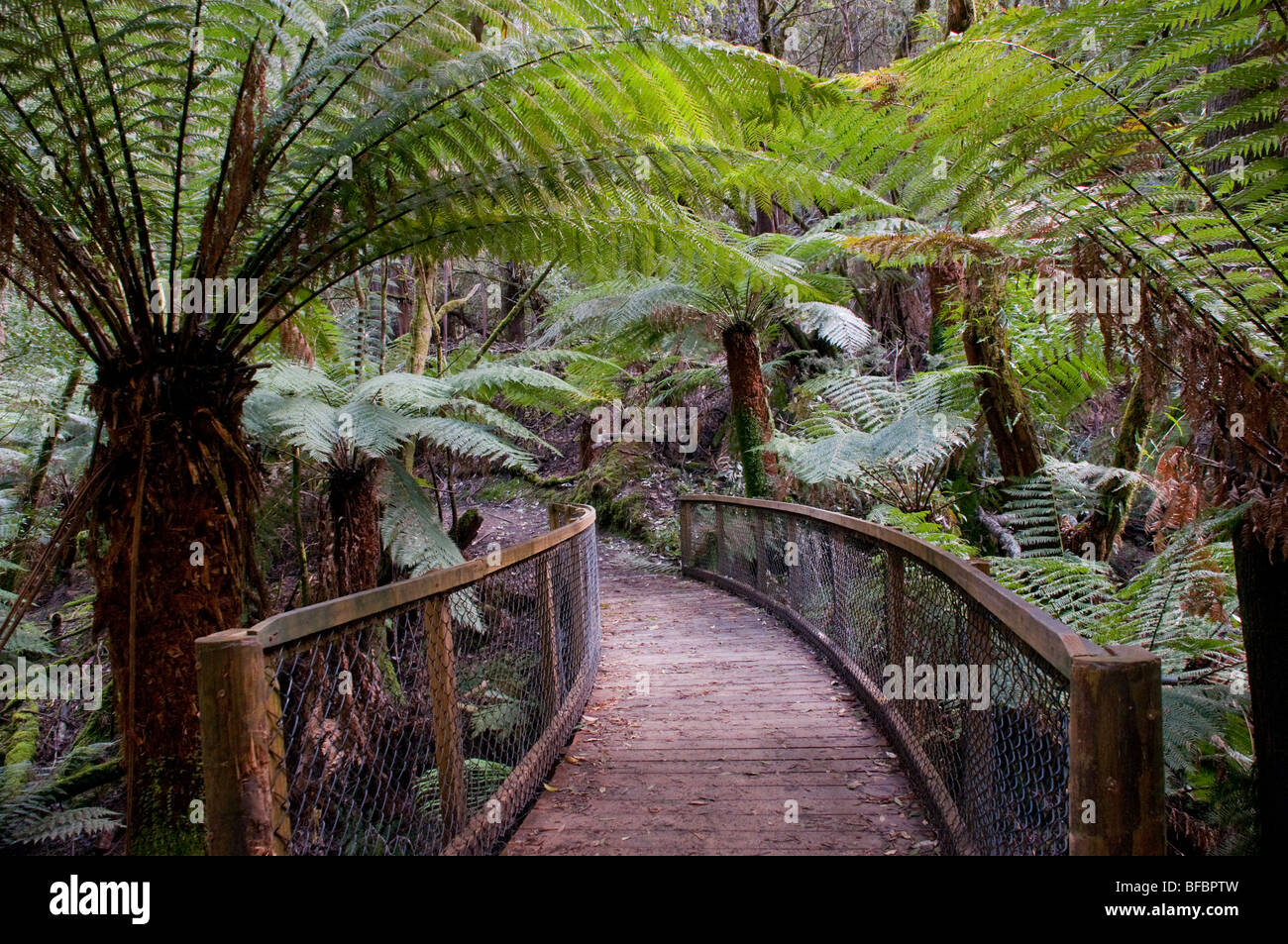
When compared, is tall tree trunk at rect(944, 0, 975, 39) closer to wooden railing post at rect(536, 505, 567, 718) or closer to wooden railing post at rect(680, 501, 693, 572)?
wooden railing post at rect(536, 505, 567, 718)

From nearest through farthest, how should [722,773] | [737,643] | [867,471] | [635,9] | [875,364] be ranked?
[635,9] → [722,773] → [737,643] → [867,471] → [875,364]

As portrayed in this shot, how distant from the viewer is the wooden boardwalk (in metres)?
2.51

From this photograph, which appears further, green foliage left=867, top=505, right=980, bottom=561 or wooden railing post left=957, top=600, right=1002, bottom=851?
green foliage left=867, top=505, right=980, bottom=561

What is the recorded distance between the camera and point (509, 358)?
577 cm

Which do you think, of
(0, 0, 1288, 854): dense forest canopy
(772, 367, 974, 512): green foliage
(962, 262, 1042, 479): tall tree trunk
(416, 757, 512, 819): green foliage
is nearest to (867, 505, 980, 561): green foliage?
(0, 0, 1288, 854): dense forest canopy

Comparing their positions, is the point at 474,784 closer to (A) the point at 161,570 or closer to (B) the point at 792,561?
(A) the point at 161,570

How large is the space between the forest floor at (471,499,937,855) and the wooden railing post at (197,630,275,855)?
4.28 feet

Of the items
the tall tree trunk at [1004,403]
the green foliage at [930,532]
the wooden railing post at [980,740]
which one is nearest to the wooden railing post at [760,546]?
the green foliage at [930,532]

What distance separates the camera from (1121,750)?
1162 millimetres

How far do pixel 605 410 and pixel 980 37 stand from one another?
10.2 metres

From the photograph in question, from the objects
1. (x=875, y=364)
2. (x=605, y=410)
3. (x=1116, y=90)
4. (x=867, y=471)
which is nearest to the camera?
(x=1116, y=90)

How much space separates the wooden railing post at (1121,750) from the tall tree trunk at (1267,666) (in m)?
1.04
